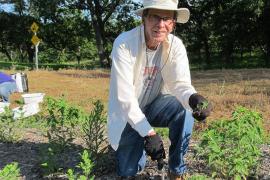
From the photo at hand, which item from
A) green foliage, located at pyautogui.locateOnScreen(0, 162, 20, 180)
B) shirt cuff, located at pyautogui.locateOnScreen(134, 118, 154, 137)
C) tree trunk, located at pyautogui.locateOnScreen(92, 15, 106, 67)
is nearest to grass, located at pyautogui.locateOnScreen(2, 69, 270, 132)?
shirt cuff, located at pyautogui.locateOnScreen(134, 118, 154, 137)

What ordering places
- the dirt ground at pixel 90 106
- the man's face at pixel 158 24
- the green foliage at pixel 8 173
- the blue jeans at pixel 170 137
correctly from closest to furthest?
the green foliage at pixel 8 173 < the man's face at pixel 158 24 < the blue jeans at pixel 170 137 < the dirt ground at pixel 90 106

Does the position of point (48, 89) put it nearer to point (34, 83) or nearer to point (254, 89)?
point (34, 83)

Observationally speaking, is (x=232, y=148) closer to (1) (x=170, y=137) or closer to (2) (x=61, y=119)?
(1) (x=170, y=137)

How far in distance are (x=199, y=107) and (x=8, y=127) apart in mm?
2648

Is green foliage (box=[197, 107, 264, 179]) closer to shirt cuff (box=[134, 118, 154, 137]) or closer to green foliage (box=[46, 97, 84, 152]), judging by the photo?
shirt cuff (box=[134, 118, 154, 137])

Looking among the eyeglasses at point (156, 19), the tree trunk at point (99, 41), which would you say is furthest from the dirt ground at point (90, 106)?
the tree trunk at point (99, 41)

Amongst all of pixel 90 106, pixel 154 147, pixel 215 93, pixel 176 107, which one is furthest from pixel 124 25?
pixel 154 147

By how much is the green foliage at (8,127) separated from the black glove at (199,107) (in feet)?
7.76

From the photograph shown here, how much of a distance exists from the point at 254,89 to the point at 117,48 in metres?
7.96

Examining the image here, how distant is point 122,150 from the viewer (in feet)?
11.9

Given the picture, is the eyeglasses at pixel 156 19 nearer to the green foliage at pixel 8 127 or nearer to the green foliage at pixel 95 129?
the green foliage at pixel 95 129

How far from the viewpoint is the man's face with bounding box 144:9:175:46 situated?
129 inches

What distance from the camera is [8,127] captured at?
5090 millimetres

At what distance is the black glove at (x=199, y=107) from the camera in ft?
10.3
